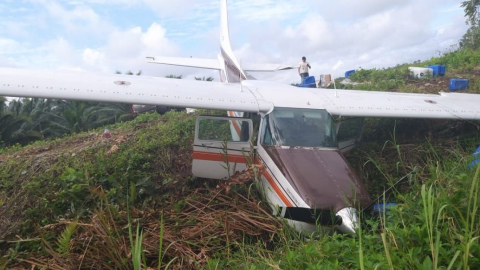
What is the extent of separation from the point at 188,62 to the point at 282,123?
28.0 feet

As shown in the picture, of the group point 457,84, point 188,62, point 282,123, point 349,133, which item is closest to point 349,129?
point 349,133

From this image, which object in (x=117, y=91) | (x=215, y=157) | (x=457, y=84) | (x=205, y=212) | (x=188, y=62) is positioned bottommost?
(x=205, y=212)

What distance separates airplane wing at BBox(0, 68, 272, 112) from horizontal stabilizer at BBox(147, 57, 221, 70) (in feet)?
20.5

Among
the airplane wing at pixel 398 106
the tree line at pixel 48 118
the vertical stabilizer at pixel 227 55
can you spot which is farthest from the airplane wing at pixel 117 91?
the tree line at pixel 48 118

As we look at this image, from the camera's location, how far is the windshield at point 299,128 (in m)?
5.86

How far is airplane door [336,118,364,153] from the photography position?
717 cm

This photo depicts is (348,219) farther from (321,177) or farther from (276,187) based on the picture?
(276,187)

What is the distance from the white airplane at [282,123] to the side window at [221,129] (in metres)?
A: 0.02

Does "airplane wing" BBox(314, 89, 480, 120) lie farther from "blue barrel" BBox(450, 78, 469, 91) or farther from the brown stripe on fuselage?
"blue barrel" BBox(450, 78, 469, 91)

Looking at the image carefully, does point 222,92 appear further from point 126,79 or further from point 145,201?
point 145,201

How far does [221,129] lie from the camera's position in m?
6.71

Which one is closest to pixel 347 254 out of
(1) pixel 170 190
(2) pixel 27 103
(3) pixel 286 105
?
(3) pixel 286 105

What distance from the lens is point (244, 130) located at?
6.64m

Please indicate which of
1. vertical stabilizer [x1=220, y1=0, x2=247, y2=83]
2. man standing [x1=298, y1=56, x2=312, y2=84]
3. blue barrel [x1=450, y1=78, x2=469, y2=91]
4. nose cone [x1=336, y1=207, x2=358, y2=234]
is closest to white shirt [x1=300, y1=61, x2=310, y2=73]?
man standing [x1=298, y1=56, x2=312, y2=84]
